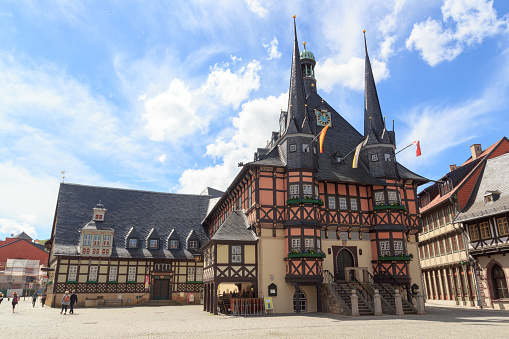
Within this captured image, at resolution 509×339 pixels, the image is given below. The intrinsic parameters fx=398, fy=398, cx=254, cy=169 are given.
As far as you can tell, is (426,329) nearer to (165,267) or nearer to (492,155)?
(492,155)

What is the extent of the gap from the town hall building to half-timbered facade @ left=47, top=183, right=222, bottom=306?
0.50 ft

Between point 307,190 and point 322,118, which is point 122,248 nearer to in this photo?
point 307,190


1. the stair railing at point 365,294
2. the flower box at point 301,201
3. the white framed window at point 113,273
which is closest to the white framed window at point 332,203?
the flower box at point 301,201

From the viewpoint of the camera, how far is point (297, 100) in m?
32.2

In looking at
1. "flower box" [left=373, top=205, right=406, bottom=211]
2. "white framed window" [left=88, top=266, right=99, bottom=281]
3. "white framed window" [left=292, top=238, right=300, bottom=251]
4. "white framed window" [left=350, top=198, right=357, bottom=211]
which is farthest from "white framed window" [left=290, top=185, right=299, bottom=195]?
"white framed window" [left=88, top=266, right=99, bottom=281]

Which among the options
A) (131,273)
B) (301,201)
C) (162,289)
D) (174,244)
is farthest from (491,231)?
(131,273)

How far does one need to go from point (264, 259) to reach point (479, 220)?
17.3 meters

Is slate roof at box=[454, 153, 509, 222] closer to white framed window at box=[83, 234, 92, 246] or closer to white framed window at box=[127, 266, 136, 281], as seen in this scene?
white framed window at box=[127, 266, 136, 281]

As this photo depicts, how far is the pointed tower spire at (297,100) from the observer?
30.6m

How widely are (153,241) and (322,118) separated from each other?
76.0 feet

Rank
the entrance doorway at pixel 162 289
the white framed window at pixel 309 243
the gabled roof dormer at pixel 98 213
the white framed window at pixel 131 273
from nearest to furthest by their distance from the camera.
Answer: the white framed window at pixel 309 243 → the white framed window at pixel 131 273 → the entrance doorway at pixel 162 289 → the gabled roof dormer at pixel 98 213

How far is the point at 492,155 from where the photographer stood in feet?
121

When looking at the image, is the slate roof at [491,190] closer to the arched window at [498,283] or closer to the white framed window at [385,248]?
the arched window at [498,283]

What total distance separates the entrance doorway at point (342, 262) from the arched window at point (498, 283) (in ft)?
35.7
